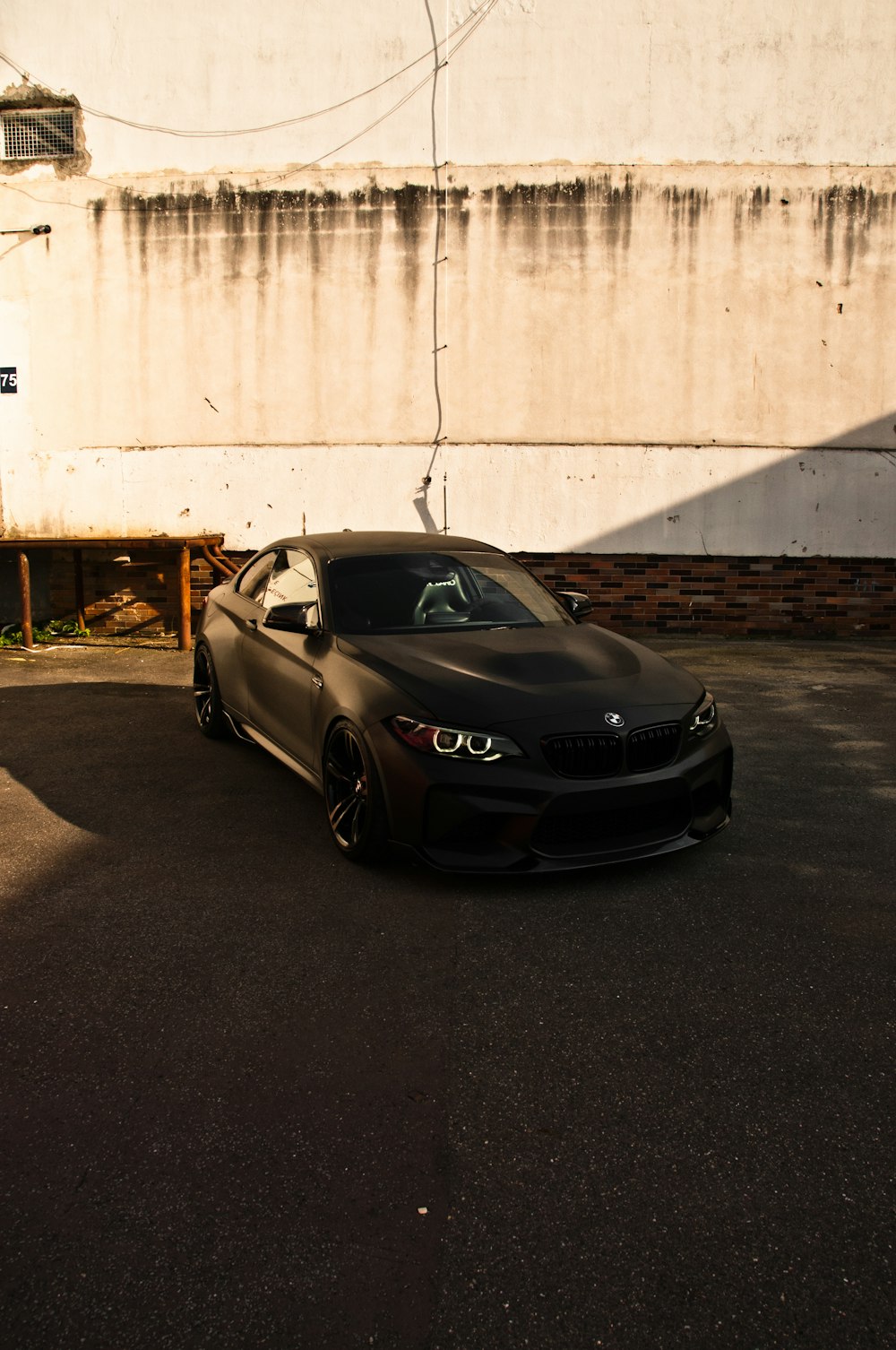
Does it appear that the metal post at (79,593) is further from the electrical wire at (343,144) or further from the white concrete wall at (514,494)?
the electrical wire at (343,144)

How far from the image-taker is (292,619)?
5.64 metres

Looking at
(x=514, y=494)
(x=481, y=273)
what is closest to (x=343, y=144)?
(x=481, y=273)

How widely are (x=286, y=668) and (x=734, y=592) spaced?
24.7 feet

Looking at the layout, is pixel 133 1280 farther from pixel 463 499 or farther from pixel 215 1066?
pixel 463 499

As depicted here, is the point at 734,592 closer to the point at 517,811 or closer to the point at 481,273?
the point at 481,273

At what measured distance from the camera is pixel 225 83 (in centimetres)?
1199

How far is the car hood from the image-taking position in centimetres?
472

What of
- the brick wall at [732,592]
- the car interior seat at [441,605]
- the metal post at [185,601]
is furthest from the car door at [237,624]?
the brick wall at [732,592]

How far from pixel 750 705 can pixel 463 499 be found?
4696 mm

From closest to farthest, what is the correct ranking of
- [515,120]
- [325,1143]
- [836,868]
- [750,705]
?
[325,1143] → [836,868] → [750,705] → [515,120]

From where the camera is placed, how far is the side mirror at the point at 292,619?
563 cm

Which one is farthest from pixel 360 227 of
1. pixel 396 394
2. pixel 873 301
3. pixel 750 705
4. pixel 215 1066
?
pixel 215 1066

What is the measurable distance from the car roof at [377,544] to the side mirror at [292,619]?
1.53 feet

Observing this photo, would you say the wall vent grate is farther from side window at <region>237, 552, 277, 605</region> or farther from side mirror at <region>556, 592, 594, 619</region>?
side mirror at <region>556, 592, 594, 619</region>
